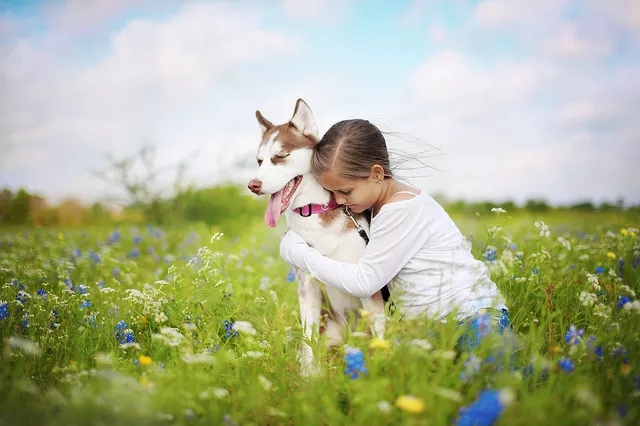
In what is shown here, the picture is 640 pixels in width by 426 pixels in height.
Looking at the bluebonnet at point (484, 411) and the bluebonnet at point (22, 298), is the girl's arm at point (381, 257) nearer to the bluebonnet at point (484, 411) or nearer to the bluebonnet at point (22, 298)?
the bluebonnet at point (484, 411)

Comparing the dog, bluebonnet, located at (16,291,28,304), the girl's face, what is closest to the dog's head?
the dog

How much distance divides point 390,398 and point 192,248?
223 inches

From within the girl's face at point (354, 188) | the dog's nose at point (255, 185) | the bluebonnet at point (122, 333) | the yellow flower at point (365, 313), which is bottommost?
the bluebonnet at point (122, 333)

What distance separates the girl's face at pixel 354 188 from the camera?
338cm

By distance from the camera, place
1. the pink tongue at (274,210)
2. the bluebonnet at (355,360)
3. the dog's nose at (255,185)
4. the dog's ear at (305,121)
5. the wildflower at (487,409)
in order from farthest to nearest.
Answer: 1. the dog's ear at (305,121)
2. the pink tongue at (274,210)
3. the dog's nose at (255,185)
4. the bluebonnet at (355,360)
5. the wildflower at (487,409)

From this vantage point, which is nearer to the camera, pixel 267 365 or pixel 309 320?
pixel 267 365

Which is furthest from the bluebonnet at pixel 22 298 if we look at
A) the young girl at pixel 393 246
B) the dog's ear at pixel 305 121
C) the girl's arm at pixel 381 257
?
the dog's ear at pixel 305 121

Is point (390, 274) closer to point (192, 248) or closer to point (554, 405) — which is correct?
point (554, 405)

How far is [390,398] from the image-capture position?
7.58ft

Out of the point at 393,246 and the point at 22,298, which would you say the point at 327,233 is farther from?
the point at 22,298

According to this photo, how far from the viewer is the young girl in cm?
324

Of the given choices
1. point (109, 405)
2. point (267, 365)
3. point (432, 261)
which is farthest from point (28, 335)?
point (432, 261)

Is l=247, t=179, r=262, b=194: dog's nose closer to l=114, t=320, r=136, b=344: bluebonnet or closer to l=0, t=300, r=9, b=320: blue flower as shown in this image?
l=114, t=320, r=136, b=344: bluebonnet

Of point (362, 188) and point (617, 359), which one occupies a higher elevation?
point (362, 188)
